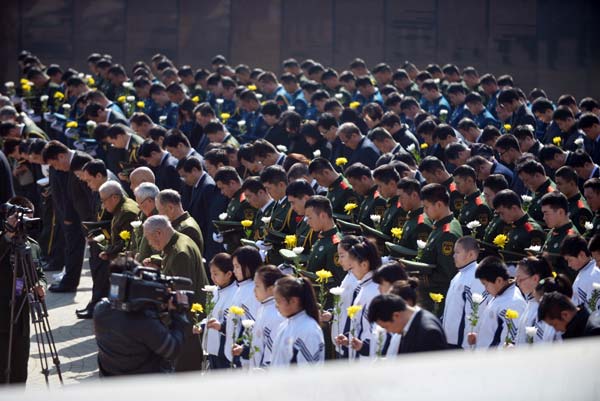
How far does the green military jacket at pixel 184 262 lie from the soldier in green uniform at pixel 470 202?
9.21 feet

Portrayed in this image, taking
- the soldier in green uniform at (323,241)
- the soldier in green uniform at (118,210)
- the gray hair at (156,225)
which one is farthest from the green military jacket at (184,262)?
the soldier in green uniform at (118,210)

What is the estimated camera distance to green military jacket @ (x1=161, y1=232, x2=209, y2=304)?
8250mm

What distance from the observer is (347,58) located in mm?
25188

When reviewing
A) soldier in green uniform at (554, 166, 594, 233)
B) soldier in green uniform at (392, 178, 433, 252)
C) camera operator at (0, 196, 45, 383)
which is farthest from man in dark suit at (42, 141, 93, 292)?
soldier in green uniform at (554, 166, 594, 233)

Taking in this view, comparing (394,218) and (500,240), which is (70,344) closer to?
(394,218)

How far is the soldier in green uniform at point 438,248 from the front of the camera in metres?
8.23

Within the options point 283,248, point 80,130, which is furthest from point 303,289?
point 80,130

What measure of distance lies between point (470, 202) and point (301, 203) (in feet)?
5.95

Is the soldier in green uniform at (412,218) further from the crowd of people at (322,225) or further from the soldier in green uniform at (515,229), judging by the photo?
the soldier in green uniform at (515,229)

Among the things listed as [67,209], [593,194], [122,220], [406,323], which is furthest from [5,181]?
[406,323]

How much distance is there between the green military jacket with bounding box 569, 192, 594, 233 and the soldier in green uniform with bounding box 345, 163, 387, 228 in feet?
Answer: 6.02

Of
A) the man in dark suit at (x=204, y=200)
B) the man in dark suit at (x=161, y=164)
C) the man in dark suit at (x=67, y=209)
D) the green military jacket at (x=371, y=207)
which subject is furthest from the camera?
the man in dark suit at (x=161, y=164)

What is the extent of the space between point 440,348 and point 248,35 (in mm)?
20272

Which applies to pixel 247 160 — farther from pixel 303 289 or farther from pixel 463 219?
pixel 303 289
